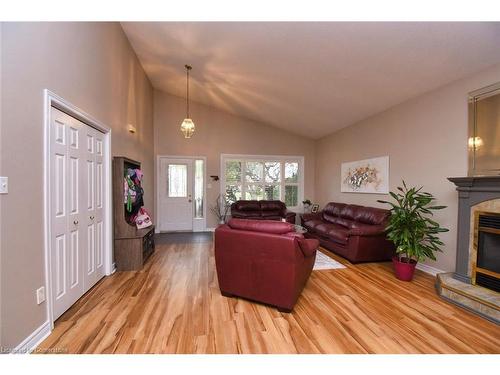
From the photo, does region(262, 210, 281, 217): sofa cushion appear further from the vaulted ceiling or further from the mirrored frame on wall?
the mirrored frame on wall

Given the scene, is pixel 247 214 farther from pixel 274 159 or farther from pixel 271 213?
pixel 274 159

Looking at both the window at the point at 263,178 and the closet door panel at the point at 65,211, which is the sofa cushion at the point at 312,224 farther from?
the closet door panel at the point at 65,211

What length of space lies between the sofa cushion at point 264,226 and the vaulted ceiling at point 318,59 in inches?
87.9

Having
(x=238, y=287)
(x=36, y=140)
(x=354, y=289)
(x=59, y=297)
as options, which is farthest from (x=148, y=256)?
(x=354, y=289)

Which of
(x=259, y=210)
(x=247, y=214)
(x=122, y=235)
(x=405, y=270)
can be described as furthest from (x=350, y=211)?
(x=122, y=235)

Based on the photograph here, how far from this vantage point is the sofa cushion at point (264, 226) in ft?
6.91

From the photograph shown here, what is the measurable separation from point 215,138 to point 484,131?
210 inches

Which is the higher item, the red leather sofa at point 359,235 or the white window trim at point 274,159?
the white window trim at point 274,159

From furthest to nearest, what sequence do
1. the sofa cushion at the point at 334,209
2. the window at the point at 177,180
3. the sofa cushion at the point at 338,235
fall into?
the window at the point at 177,180 < the sofa cushion at the point at 334,209 < the sofa cushion at the point at 338,235

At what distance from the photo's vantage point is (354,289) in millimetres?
2666

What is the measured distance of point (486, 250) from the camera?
7.91 ft

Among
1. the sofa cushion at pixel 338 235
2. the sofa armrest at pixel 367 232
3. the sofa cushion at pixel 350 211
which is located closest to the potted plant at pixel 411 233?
the sofa armrest at pixel 367 232
